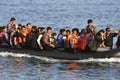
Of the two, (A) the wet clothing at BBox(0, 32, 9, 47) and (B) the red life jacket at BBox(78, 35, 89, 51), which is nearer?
(B) the red life jacket at BBox(78, 35, 89, 51)

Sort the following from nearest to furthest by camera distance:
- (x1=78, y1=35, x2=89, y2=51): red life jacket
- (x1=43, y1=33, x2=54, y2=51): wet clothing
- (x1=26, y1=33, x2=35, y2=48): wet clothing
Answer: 1. (x1=78, y1=35, x2=89, y2=51): red life jacket
2. (x1=43, y1=33, x2=54, y2=51): wet clothing
3. (x1=26, y1=33, x2=35, y2=48): wet clothing

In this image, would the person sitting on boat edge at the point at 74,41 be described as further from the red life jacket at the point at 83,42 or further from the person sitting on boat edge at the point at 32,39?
the person sitting on boat edge at the point at 32,39

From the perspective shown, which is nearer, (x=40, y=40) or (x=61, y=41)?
(x=61, y=41)

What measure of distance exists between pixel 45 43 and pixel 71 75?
182 inches

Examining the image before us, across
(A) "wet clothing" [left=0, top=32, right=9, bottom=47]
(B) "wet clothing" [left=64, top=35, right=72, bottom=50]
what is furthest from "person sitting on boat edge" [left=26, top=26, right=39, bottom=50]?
(B) "wet clothing" [left=64, top=35, right=72, bottom=50]

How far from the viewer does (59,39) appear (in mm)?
29859

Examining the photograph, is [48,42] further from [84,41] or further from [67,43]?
[84,41]

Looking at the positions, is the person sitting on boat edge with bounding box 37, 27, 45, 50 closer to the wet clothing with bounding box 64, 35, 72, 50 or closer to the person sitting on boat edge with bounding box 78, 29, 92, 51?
the wet clothing with bounding box 64, 35, 72, 50

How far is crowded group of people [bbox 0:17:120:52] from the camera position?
28891mm

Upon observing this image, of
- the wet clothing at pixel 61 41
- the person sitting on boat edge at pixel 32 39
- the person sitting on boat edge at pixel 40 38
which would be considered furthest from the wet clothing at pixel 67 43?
the person sitting on boat edge at pixel 32 39

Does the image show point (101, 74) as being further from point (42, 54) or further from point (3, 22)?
point (3, 22)

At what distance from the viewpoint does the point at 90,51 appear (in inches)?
1133

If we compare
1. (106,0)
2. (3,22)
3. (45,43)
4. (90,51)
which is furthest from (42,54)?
(106,0)

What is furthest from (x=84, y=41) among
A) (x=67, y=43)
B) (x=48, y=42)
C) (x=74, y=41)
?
(x=48, y=42)
